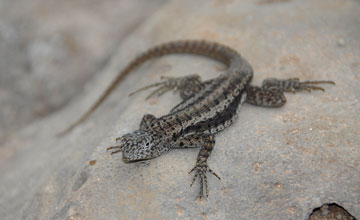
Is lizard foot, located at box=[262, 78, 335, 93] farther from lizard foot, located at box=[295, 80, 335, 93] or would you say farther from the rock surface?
the rock surface

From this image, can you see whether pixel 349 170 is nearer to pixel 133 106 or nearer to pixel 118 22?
pixel 133 106

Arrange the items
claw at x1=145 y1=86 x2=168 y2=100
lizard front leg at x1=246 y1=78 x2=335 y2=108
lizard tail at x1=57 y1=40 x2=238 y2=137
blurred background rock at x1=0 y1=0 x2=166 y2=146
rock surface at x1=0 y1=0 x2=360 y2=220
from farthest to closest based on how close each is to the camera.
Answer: blurred background rock at x1=0 y1=0 x2=166 y2=146, lizard tail at x1=57 y1=40 x2=238 y2=137, claw at x1=145 y1=86 x2=168 y2=100, lizard front leg at x1=246 y1=78 x2=335 y2=108, rock surface at x1=0 y1=0 x2=360 y2=220

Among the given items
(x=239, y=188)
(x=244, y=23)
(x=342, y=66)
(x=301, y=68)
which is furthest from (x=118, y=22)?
(x=239, y=188)

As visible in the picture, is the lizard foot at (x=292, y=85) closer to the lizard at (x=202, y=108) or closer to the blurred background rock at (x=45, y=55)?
the lizard at (x=202, y=108)

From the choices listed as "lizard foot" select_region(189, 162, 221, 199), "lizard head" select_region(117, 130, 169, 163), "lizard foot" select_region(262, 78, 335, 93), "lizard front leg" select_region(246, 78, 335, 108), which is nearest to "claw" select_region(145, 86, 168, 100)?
"lizard head" select_region(117, 130, 169, 163)

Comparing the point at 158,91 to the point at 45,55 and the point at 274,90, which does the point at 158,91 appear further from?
the point at 45,55

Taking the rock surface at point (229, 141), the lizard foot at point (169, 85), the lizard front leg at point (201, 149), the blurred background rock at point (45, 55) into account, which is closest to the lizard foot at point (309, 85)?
the rock surface at point (229, 141)
